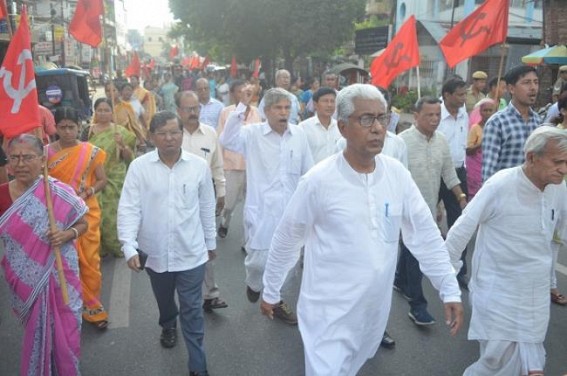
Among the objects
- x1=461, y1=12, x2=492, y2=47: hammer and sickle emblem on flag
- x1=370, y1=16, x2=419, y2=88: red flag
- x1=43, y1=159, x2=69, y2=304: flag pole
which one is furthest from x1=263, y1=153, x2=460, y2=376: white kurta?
x1=370, y1=16, x2=419, y2=88: red flag

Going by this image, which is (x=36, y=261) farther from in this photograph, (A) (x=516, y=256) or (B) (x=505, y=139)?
(B) (x=505, y=139)

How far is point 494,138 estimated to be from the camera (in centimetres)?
409

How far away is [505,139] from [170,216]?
2586 mm

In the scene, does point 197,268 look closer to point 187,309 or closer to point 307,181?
point 187,309

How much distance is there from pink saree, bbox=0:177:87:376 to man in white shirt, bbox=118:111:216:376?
1.45 ft

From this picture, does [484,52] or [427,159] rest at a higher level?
[484,52]

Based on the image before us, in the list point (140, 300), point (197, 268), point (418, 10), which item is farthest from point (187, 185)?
point (418, 10)

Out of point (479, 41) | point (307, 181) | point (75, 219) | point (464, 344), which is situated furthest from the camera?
point (479, 41)

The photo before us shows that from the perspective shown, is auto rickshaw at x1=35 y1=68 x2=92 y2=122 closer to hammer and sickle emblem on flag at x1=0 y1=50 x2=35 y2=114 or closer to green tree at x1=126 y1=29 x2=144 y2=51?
hammer and sickle emblem on flag at x1=0 y1=50 x2=35 y2=114

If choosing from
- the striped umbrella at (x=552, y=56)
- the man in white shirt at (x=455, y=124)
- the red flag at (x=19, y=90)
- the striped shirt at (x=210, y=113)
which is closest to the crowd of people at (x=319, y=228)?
the red flag at (x=19, y=90)

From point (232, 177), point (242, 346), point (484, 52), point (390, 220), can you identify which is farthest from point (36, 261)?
A: point (484, 52)

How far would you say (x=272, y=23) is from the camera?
26828mm

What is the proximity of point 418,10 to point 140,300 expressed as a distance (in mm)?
27882

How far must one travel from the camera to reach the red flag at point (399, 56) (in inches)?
260
